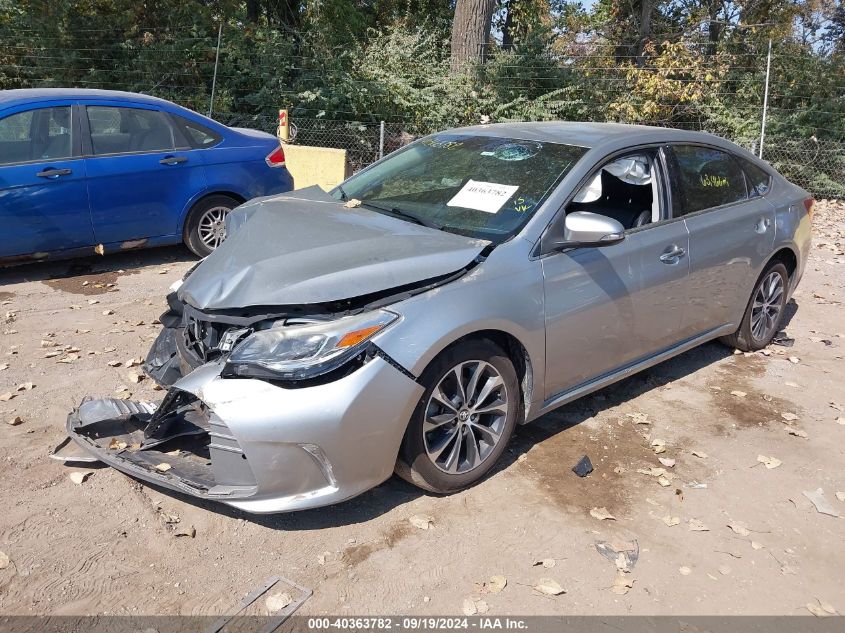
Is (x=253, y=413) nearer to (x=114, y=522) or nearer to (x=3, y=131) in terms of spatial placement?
(x=114, y=522)

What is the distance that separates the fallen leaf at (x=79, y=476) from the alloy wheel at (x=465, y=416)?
170 centimetres

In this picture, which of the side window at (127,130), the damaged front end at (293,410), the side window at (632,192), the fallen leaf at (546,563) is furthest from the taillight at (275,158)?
the fallen leaf at (546,563)

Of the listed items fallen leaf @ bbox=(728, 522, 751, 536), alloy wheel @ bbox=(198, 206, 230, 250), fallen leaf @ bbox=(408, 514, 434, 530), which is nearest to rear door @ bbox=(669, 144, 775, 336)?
fallen leaf @ bbox=(728, 522, 751, 536)

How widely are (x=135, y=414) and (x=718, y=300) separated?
12.2ft

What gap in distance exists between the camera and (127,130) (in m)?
7.07

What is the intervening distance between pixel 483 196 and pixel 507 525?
1.77m

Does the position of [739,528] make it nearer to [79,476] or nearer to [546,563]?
[546,563]

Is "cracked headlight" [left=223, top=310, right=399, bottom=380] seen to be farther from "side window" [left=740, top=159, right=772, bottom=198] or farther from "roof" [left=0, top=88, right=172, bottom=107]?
"roof" [left=0, top=88, right=172, bottom=107]

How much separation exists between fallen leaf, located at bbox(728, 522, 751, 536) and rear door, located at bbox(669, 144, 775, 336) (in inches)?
60.6

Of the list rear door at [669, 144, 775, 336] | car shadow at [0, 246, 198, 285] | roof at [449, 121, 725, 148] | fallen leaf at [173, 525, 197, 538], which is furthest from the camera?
car shadow at [0, 246, 198, 285]

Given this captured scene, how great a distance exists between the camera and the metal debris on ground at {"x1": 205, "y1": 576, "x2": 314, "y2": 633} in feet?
9.32

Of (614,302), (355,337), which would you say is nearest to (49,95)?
(355,337)

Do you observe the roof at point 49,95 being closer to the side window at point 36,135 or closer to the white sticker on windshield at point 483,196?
the side window at point 36,135

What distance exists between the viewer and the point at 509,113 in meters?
14.0
